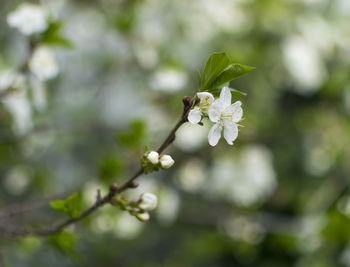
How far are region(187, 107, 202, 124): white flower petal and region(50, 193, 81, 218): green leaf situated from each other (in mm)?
260

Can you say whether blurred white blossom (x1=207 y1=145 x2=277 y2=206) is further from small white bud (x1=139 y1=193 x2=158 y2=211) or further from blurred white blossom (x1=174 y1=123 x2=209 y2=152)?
small white bud (x1=139 y1=193 x2=158 y2=211)

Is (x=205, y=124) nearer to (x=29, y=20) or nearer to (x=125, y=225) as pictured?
(x=125, y=225)

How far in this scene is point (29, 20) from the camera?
0.92 m

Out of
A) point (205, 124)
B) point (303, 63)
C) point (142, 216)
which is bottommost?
point (142, 216)

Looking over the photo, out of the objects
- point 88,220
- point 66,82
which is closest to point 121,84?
point 66,82

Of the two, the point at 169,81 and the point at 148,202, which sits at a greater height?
the point at 169,81

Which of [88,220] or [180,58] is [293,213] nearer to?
[180,58]

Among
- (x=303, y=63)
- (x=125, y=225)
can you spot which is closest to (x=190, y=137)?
(x=125, y=225)

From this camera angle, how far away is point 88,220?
1098 millimetres

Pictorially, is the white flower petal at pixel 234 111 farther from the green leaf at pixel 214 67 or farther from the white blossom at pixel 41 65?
the white blossom at pixel 41 65

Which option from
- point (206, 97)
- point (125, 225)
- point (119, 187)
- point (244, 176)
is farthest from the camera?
point (244, 176)

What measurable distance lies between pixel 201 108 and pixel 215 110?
0.8 inches

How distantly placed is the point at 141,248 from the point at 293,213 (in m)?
0.83

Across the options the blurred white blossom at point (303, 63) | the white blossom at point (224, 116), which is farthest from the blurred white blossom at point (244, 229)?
the white blossom at point (224, 116)
